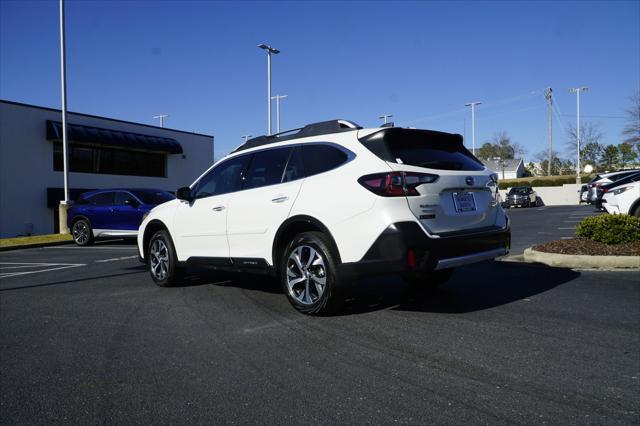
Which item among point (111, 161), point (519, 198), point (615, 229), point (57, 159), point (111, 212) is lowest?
point (615, 229)

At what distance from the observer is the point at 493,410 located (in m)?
2.90

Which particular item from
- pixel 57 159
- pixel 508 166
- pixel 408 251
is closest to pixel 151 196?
pixel 408 251

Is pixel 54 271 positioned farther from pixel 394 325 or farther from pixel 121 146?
pixel 121 146

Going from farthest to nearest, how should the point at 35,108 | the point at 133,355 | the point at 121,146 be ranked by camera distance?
the point at 121,146 < the point at 35,108 < the point at 133,355

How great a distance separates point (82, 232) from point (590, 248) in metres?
13.7

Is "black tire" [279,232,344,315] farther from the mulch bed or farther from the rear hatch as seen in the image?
the mulch bed

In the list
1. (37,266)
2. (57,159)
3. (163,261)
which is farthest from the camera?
(57,159)

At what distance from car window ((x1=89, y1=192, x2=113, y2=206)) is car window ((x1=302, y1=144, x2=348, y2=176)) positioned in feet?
37.6

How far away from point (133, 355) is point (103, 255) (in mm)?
8623

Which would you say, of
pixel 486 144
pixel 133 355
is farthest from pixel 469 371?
pixel 486 144

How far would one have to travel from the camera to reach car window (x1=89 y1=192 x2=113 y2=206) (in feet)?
50.2

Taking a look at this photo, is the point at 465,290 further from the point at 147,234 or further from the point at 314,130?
the point at 147,234

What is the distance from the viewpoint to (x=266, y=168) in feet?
19.1

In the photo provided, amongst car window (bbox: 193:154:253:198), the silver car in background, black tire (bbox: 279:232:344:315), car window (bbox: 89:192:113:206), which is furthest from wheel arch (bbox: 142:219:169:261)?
the silver car in background
